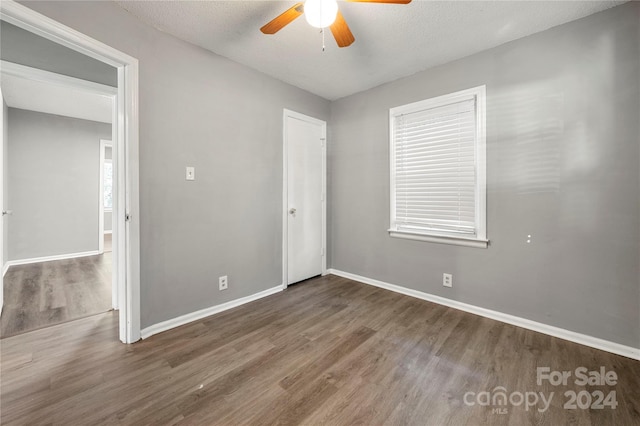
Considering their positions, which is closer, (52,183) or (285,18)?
(285,18)

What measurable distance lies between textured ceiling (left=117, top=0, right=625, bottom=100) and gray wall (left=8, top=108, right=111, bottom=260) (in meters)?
4.11

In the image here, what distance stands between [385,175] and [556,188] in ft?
5.29

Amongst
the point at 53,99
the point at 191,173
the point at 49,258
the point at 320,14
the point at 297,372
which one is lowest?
the point at 297,372

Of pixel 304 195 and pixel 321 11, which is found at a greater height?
pixel 321 11

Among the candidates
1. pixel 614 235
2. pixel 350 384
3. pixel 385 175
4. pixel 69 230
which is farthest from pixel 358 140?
pixel 69 230

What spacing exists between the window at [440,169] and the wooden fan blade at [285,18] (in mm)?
1811

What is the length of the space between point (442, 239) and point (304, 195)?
177 centimetres

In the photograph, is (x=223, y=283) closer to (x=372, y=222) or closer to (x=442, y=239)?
(x=372, y=222)

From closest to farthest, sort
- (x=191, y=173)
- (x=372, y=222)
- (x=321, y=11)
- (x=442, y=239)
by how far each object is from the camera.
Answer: (x=321, y=11), (x=191, y=173), (x=442, y=239), (x=372, y=222)

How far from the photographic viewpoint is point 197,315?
2.43m

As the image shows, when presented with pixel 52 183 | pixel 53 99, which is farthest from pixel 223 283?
pixel 52 183

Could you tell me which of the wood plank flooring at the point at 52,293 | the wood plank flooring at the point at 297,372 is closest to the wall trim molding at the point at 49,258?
the wood plank flooring at the point at 52,293

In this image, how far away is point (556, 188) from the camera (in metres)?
2.12

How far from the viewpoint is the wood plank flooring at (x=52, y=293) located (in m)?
2.36
